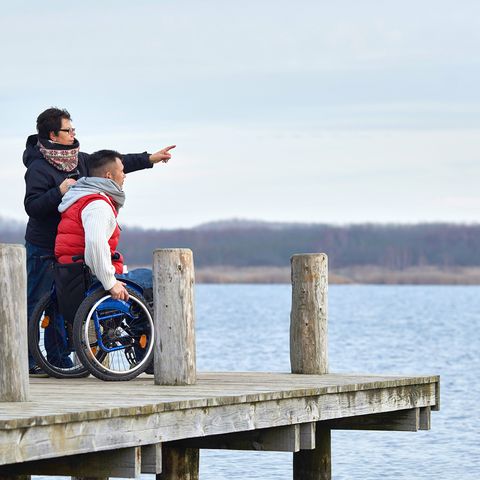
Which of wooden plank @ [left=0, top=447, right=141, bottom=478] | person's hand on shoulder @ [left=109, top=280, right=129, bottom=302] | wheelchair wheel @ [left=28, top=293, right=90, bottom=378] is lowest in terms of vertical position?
wooden plank @ [left=0, top=447, right=141, bottom=478]

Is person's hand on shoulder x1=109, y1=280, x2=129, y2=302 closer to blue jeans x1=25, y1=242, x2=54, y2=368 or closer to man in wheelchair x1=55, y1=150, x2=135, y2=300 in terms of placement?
man in wheelchair x1=55, y1=150, x2=135, y2=300

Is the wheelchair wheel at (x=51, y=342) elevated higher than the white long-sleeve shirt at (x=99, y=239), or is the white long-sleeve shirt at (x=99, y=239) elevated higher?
the white long-sleeve shirt at (x=99, y=239)

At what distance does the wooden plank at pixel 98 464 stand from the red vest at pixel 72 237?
2.22 meters

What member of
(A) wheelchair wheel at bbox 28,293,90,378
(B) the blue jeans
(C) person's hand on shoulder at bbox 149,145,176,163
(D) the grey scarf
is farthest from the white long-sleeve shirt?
(C) person's hand on shoulder at bbox 149,145,176,163

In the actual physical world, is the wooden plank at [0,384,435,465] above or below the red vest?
below

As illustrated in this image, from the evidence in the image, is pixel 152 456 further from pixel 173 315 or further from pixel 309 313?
pixel 309 313

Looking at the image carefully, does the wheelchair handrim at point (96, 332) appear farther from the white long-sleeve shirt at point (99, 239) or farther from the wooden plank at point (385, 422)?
the wooden plank at point (385, 422)

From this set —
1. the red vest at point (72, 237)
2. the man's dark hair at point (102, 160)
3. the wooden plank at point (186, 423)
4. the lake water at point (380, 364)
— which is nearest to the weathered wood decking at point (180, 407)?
the wooden plank at point (186, 423)

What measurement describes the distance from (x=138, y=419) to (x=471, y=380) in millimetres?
32361

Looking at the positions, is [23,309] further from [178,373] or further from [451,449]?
[451,449]

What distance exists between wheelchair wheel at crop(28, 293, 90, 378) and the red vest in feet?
1.24

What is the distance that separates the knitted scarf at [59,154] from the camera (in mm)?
11102

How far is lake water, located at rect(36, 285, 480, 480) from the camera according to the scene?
21.9 m

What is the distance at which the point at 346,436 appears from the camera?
85.5 feet
